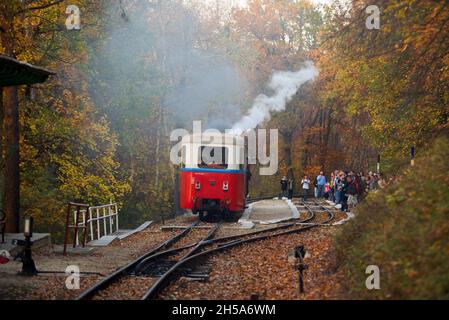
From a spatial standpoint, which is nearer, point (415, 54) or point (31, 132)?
point (415, 54)

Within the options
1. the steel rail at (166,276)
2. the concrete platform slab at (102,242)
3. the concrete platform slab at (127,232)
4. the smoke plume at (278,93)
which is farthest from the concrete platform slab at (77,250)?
the smoke plume at (278,93)

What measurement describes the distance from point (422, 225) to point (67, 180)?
17.5 metres

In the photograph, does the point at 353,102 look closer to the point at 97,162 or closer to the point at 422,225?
the point at 97,162

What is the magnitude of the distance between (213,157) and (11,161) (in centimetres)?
789

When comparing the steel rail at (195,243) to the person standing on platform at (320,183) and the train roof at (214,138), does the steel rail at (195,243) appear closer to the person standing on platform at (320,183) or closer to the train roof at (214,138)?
the train roof at (214,138)

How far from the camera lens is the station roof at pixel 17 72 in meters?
10.8

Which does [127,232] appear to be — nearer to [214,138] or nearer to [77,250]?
[214,138]

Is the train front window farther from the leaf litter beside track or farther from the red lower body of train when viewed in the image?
the leaf litter beside track

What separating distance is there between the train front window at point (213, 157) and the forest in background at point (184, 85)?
378 centimetres

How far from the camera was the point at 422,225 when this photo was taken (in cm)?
862

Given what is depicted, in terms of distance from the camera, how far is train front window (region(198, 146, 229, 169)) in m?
24.1
